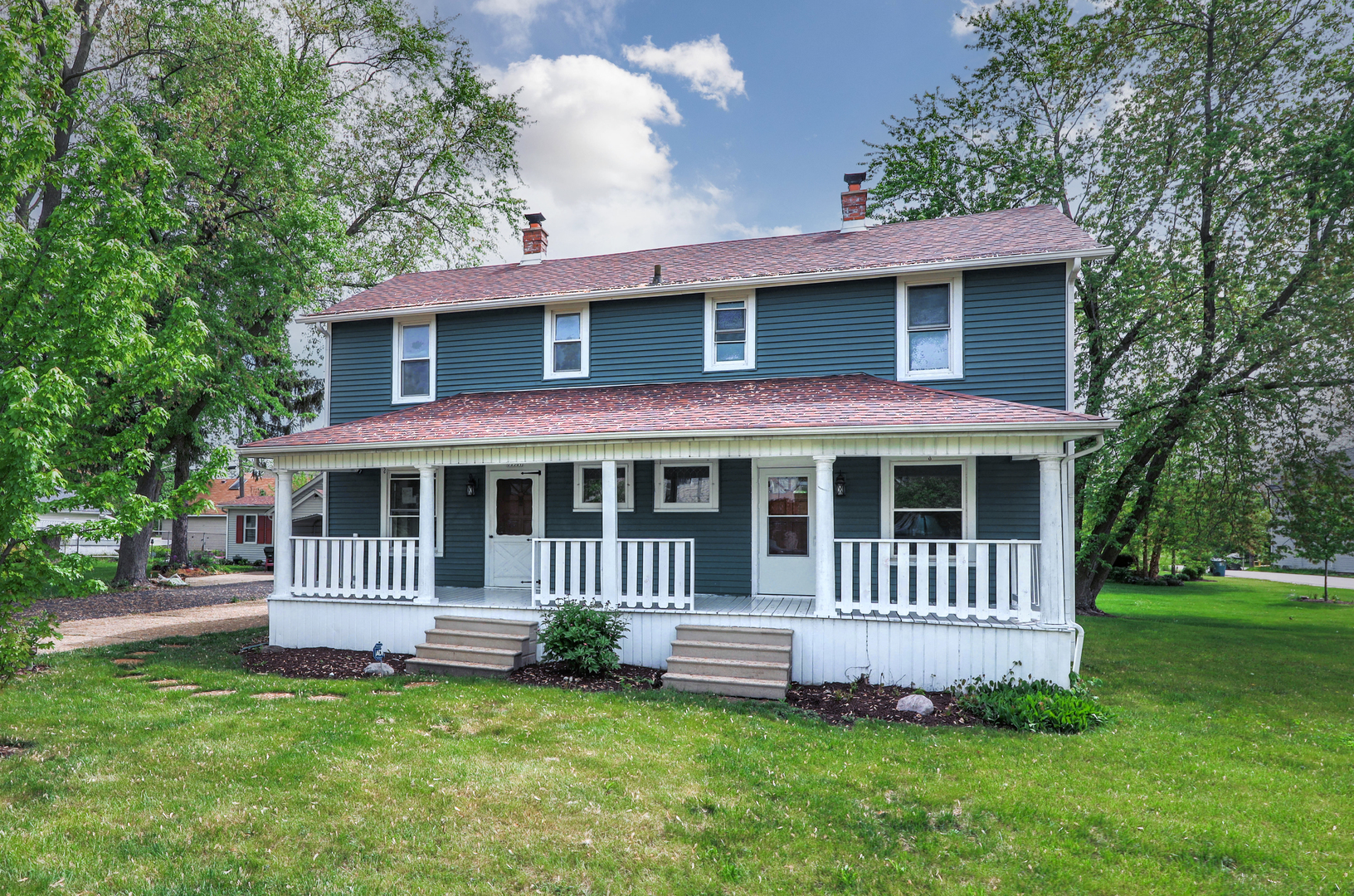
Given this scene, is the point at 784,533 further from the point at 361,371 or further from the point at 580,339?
the point at 361,371

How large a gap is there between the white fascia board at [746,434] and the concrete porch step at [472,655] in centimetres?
276

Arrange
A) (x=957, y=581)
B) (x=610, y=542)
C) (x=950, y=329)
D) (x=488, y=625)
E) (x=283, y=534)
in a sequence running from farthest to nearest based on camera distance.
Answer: (x=283, y=534)
(x=950, y=329)
(x=488, y=625)
(x=610, y=542)
(x=957, y=581)

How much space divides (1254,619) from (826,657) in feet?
54.4

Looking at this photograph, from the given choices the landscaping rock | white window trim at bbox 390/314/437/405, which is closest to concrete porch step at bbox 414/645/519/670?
the landscaping rock

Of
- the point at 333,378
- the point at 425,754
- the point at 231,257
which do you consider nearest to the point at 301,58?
the point at 231,257

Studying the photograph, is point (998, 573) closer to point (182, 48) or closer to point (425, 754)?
point (425, 754)

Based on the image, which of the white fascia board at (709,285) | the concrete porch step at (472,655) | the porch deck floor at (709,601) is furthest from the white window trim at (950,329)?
the concrete porch step at (472,655)

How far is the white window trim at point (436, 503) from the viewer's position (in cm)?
1214

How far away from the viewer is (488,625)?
9.57 meters

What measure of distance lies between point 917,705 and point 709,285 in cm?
697

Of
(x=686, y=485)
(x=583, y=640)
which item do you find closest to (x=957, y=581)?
(x=686, y=485)

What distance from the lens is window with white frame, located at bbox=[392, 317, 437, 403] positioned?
42.9 ft

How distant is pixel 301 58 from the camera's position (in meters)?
20.4

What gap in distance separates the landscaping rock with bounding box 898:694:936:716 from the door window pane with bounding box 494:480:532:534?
671 cm
